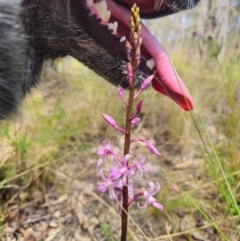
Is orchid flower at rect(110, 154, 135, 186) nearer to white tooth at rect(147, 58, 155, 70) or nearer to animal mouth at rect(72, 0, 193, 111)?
animal mouth at rect(72, 0, 193, 111)

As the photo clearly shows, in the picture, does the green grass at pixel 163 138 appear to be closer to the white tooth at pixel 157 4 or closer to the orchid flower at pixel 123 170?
the orchid flower at pixel 123 170

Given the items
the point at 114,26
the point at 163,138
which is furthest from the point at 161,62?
the point at 163,138

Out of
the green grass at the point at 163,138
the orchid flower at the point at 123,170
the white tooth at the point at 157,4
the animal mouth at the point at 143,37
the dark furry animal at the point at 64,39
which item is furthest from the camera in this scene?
the green grass at the point at 163,138

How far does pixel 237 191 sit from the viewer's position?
1.90 metres

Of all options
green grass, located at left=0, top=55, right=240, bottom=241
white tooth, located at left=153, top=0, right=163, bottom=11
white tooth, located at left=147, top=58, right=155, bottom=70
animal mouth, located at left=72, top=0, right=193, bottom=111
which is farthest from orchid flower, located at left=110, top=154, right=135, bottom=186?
white tooth, located at left=153, top=0, right=163, bottom=11

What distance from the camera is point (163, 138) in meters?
3.24

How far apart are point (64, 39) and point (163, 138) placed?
1.85m

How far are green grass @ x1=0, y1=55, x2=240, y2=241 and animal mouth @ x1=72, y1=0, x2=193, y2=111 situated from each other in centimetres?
18

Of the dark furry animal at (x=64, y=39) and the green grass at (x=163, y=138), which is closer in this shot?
the dark furry animal at (x=64, y=39)

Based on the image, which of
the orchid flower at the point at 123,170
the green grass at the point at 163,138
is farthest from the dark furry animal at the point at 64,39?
the orchid flower at the point at 123,170

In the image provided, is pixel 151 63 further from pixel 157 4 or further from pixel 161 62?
pixel 157 4

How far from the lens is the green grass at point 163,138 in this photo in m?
1.80

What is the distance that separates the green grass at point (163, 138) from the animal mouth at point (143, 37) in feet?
0.59

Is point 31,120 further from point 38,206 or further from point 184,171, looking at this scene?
point 184,171
